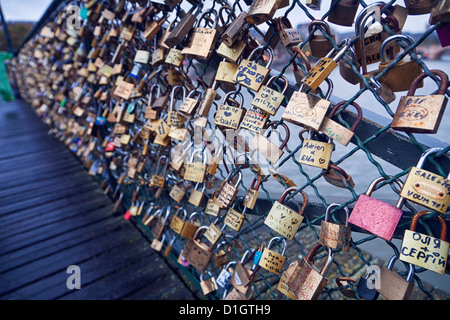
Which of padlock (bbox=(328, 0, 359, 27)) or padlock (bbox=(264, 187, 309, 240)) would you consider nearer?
padlock (bbox=(328, 0, 359, 27))

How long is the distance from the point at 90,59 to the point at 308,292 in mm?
2514

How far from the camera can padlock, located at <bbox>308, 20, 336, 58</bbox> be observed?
0.79m

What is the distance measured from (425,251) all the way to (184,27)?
112 cm

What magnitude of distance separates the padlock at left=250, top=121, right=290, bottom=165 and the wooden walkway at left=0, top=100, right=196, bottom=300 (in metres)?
1.32

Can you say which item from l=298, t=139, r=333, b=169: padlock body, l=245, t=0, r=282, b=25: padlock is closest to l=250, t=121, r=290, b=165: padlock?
l=298, t=139, r=333, b=169: padlock body

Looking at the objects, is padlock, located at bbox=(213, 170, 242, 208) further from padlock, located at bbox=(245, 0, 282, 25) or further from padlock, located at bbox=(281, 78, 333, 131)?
padlock, located at bbox=(245, 0, 282, 25)

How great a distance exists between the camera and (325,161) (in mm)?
829

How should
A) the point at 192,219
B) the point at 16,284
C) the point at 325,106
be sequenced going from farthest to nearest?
the point at 16,284, the point at 192,219, the point at 325,106

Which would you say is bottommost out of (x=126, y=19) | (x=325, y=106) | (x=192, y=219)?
(x=192, y=219)

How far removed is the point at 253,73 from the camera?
3.22 ft

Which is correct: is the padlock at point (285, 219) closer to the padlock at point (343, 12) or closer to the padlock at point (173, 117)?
the padlock at point (343, 12)

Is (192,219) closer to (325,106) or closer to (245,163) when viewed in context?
(245,163)

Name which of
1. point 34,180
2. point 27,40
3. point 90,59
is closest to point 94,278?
point 90,59
